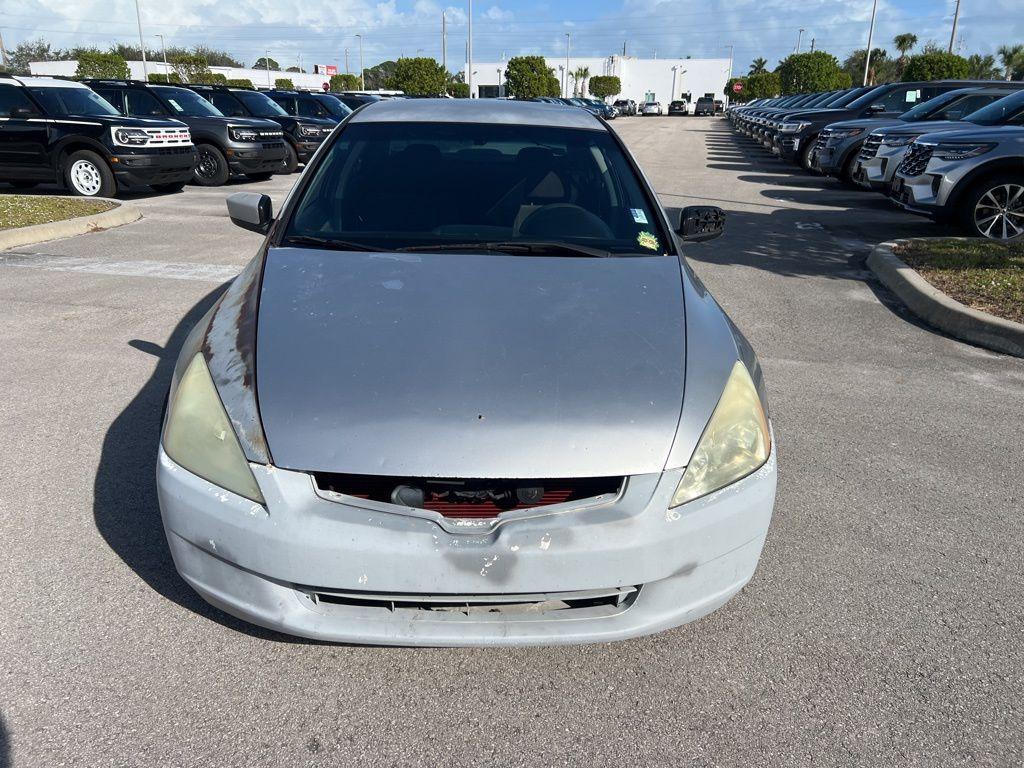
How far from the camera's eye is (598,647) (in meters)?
2.57

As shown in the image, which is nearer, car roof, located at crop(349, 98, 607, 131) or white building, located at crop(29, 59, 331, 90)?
car roof, located at crop(349, 98, 607, 131)

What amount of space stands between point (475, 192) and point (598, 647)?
2.04 metres

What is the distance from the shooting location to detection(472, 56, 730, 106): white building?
111125 mm

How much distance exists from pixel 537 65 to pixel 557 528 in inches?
2793

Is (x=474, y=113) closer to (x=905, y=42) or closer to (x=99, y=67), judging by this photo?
(x=99, y=67)

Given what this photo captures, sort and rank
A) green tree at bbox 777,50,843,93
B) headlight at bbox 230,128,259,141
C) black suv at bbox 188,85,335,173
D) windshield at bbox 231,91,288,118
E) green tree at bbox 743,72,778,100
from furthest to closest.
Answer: green tree at bbox 743,72,778,100 → green tree at bbox 777,50,843,93 → windshield at bbox 231,91,288,118 → black suv at bbox 188,85,335,173 → headlight at bbox 230,128,259,141

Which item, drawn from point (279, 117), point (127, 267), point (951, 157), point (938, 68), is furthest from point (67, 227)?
point (938, 68)

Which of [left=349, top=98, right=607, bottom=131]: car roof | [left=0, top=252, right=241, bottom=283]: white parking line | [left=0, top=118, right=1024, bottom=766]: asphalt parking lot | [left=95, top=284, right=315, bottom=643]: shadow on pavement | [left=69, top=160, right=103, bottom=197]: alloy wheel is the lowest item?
[left=0, top=118, right=1024, bottom=766]: asphalt parking lot

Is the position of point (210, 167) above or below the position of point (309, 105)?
below

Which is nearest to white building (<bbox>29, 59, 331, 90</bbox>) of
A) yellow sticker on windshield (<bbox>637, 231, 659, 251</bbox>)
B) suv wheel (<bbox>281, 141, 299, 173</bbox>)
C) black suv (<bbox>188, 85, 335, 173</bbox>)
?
black suv (<bbox>188, 85, 335, 173</bbox>)

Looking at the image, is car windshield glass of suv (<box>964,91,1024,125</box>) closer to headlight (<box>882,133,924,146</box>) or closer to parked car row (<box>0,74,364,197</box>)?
headlight (<box>882,133,924,146</box>)

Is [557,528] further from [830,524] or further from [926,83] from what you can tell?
[926,83]

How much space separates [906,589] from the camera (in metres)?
2.92

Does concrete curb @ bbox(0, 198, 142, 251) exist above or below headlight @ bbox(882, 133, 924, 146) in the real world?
below
